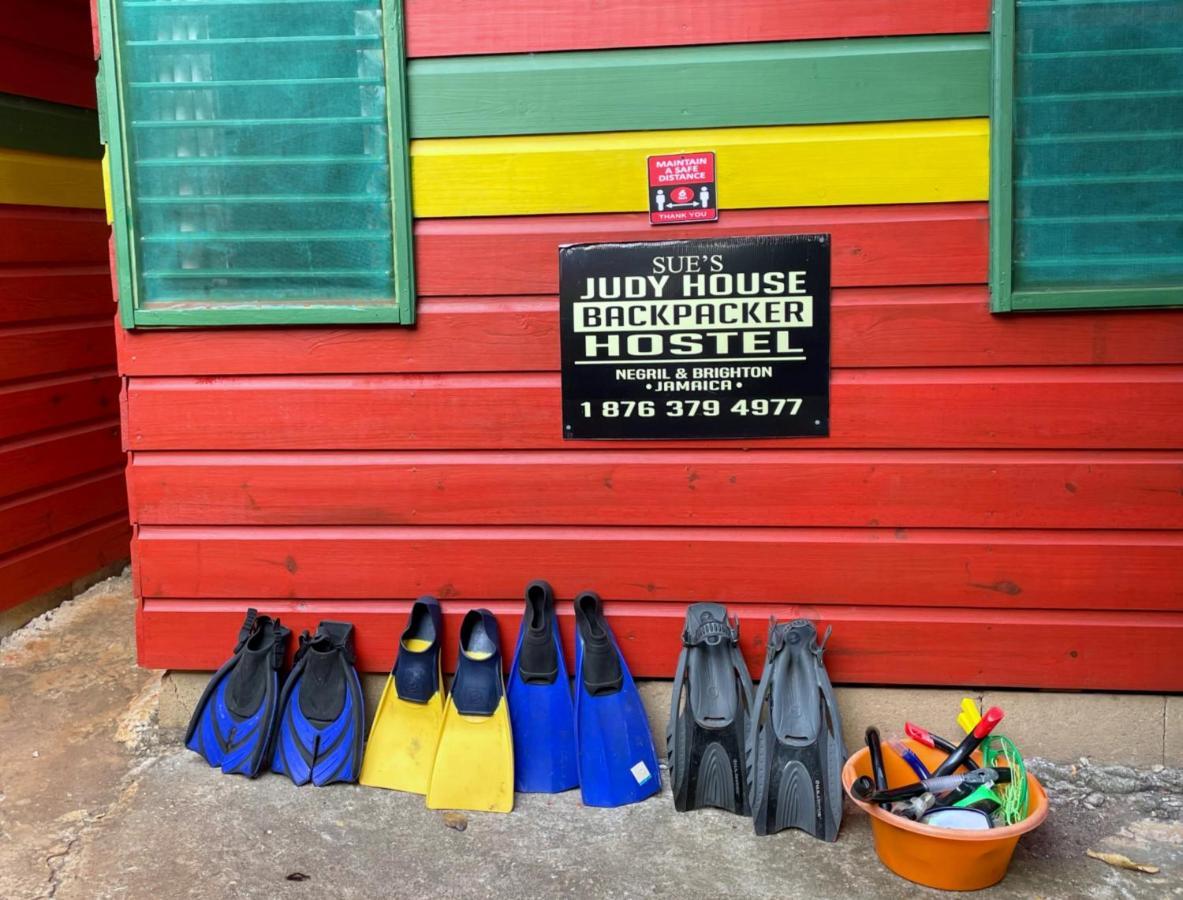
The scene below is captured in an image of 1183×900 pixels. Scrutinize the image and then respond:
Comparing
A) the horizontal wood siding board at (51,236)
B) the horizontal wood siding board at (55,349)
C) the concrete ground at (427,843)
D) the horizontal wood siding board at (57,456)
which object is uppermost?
the horizontal wood siding board at (51,236)

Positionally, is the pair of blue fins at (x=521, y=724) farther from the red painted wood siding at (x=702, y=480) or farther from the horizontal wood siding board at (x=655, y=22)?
the horizontal wood siding board at (x=655, y=22)

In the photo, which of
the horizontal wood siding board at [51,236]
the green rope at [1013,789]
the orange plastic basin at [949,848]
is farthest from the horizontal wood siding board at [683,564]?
the horizontal wood siding board at [51,236]

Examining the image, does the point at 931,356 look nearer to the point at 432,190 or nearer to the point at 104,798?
the point at 432,190

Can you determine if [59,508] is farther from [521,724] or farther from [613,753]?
[613,753]

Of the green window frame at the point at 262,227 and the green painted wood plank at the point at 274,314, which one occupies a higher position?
the green window frame at the point at 262,227

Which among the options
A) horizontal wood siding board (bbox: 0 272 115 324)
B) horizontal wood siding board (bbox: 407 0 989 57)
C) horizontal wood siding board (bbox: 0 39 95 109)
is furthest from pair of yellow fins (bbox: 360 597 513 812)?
horizontal wood siding board (bbox: 0 39 95 109)

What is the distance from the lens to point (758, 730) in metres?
3.42

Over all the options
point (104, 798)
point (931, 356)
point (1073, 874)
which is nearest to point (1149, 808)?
point (1073, 874)

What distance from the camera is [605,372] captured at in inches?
142

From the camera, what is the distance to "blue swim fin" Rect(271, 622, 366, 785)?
362 centimetres

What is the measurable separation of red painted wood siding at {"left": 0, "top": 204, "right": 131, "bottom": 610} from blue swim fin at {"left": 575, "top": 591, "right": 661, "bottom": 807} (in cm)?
285

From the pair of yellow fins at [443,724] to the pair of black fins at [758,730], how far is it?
0.56 meters

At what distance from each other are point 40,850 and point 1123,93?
3.89 m

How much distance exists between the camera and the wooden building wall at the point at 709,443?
3430mm
